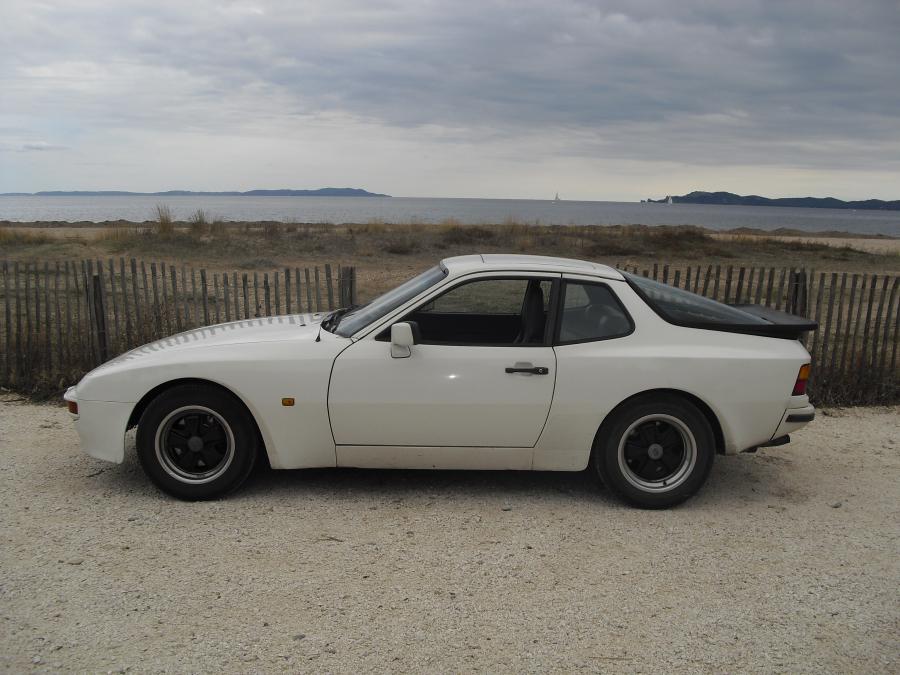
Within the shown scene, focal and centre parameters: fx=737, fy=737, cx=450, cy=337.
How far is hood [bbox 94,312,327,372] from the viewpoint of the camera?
15.8 feet

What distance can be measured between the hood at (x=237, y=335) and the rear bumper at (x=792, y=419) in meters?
3.10

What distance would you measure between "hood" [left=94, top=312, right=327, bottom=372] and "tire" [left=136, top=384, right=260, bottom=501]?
13.6 inches

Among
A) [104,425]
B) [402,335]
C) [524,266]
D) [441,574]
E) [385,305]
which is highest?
[524,266]

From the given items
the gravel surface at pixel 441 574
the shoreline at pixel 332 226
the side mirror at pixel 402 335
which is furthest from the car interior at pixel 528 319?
the shoreline at pixel 332 226

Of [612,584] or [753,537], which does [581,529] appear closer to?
[612,584]

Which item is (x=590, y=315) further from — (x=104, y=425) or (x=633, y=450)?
(x=104, y=425)

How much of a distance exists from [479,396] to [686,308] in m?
1.59

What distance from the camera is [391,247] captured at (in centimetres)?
2488

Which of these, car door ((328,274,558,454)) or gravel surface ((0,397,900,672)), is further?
car door ((328,274,558,454))

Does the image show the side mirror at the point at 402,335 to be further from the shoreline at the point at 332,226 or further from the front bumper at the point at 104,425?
the shoreline at the point at 332,226

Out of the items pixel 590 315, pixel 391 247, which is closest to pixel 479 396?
pixel 590 315

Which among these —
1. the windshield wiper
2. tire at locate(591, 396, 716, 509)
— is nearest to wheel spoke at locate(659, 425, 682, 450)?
tire at locate(591, 396, 716, 509)

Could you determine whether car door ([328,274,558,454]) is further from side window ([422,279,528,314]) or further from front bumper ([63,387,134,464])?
front bumper ([63,387,134,464])

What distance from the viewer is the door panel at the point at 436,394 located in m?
4.60
